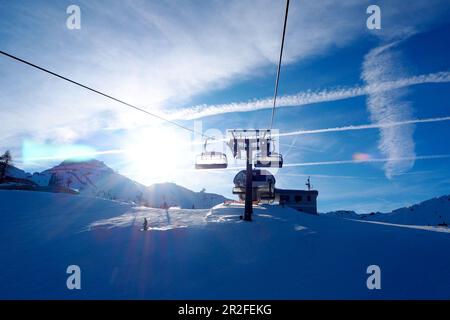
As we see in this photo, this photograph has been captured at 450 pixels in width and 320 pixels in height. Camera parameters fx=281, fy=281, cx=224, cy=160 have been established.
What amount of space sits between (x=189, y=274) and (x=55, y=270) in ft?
18.3

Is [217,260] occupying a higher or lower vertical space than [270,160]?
lower

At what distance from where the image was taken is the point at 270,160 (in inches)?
747

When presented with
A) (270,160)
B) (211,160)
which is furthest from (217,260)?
(270,160)

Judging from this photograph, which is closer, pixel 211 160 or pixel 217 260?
pixel 217 260

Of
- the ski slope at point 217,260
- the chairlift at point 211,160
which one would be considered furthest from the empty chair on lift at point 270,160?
the ski slope at point 217,260

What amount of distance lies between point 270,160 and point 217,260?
8.57 meters

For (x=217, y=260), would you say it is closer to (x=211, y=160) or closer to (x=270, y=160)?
(x=211, y=160)

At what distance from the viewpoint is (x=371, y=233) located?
16.6 metres

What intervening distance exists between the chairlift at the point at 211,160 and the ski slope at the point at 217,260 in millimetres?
3855

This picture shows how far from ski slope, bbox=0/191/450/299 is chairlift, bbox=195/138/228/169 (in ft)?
12.6

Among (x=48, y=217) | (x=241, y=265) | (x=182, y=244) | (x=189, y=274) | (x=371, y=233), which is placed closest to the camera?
(x=189, y=274)

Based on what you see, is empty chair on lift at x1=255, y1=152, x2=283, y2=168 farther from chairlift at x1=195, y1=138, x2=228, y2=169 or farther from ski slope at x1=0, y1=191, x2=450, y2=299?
ski slope at x1=0, y1=191, x2=450, y2=299
